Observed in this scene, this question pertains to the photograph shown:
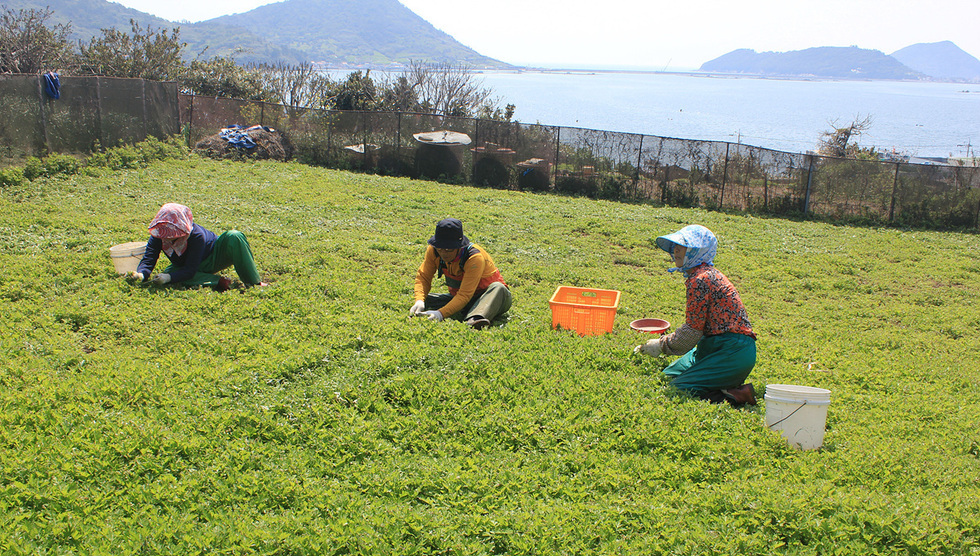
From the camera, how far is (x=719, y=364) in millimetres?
4902

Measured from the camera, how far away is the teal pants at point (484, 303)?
6.21 m

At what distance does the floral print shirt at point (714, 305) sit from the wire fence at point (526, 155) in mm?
12415

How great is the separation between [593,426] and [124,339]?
3.99m

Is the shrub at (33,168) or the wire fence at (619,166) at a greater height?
the wire fence at (619,166)

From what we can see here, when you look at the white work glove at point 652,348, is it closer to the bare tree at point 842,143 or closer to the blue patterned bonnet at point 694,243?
the blue patterned bonnet at point 694,243

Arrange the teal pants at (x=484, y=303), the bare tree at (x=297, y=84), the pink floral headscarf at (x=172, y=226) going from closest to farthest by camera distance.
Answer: the teal pants at (x=484, y=303), the pink floral headscarf at (x=172, y=226), the bare tree at (x=297, y=84)

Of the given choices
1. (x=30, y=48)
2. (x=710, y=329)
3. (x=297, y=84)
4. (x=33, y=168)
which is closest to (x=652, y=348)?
(x=710, y=329)

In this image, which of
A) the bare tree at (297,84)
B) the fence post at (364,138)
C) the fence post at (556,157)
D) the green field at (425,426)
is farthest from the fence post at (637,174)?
the bare tree at (297,84)

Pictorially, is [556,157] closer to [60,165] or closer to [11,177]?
[60,165]

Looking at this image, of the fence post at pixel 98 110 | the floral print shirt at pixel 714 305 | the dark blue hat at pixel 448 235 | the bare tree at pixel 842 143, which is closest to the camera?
the floral print shirt at pixel 714 305

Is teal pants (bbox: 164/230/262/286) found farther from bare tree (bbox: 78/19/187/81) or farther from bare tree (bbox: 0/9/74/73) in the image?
bare tree (bbox: 78/19/187/81)

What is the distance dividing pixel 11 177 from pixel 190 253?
7.98m

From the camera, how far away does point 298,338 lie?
558 cm

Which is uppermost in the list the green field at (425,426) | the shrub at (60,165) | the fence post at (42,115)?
the fence post at (42,115)
